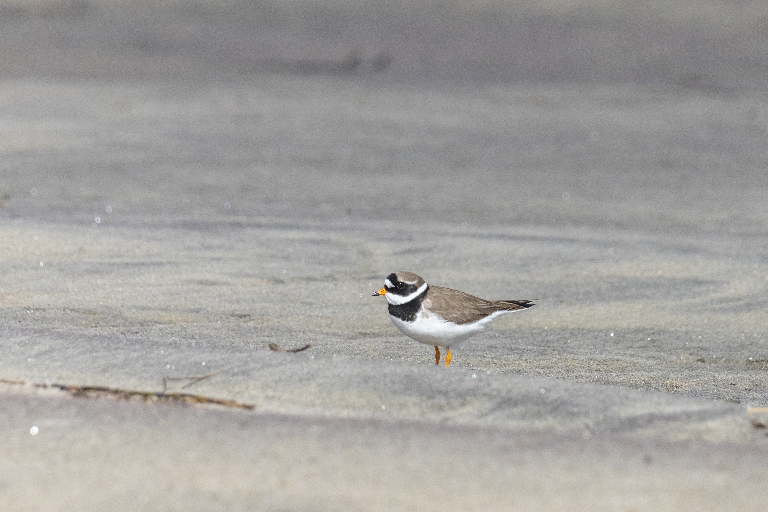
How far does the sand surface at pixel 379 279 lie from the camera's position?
249cm

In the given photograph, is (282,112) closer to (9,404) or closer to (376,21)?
(376,21)

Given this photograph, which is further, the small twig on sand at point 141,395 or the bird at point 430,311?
the bird at point 430,311

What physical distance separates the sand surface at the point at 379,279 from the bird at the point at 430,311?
0.25m

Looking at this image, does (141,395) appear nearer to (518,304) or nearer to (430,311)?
(430,311)

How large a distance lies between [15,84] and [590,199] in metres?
9.14

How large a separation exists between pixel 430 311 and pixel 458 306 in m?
0.16

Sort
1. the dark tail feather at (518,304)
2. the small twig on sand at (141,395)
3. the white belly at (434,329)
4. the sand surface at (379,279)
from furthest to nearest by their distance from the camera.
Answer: the dark tail feather at (518,304) < the white belly at (434,329) < the small twig on sand at (141,395) < the sand surface at (379,279)

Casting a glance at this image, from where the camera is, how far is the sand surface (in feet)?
8.17

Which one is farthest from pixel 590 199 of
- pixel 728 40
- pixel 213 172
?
pixel 728 40

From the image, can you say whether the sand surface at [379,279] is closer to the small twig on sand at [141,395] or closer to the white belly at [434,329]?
the small twig on sand at [141,395]

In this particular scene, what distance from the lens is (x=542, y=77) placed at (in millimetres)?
14492

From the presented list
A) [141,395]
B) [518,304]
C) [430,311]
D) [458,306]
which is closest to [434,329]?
[430,311]

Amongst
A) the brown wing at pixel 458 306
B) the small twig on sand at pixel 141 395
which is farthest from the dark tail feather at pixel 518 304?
the small twig on sand at pixel 141 395

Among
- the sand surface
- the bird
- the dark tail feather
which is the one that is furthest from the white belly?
the dark tail feather
